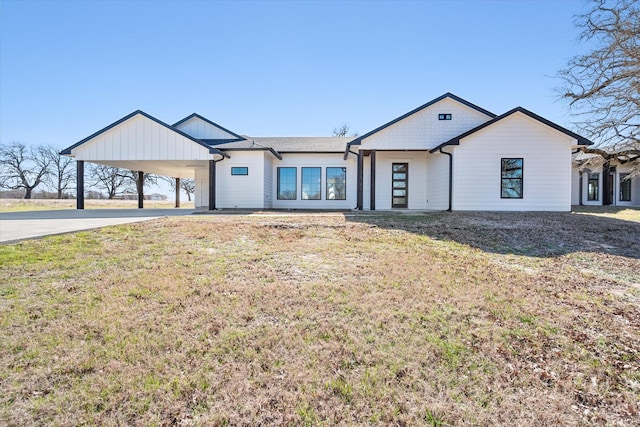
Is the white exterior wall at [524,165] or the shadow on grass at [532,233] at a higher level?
the white exterior wall at [524,165]

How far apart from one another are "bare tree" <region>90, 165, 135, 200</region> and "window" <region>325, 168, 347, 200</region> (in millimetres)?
40466

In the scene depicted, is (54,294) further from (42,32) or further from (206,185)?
(206,185)

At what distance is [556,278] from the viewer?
484cm

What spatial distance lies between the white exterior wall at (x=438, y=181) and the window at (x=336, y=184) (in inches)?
168

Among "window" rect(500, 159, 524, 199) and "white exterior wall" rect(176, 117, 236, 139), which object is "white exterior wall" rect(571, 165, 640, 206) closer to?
"window" rect(500, 159, 524, 199)

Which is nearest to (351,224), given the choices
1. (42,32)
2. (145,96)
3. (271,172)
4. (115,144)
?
(271,172)

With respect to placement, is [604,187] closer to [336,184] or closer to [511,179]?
[511,179]

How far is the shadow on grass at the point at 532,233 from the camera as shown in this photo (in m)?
6.63

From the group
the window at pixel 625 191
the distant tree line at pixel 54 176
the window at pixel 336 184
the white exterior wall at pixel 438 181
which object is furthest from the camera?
the distant tree line at pixel 54 176

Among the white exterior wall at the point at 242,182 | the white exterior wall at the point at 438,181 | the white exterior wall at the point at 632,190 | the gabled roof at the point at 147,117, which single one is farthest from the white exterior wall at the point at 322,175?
the white exterior wall at the point at 632,190

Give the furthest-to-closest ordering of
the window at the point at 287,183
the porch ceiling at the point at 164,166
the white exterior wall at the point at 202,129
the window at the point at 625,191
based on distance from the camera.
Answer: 1. the window at the point at 625,191
2. the white exterior wall at the point at 202,129
3. the window at the point at 287,183
4. the porch ceiling at the point at 164,166

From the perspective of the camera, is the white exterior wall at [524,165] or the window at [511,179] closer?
the white exterior wall at [524,165]

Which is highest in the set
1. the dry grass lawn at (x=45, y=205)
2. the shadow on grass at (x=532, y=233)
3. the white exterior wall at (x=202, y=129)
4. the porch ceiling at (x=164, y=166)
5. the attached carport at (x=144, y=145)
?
the white exterior wall at (x=202, y=129)

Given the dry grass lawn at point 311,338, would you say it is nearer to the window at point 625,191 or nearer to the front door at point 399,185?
the front door at point 399,185
